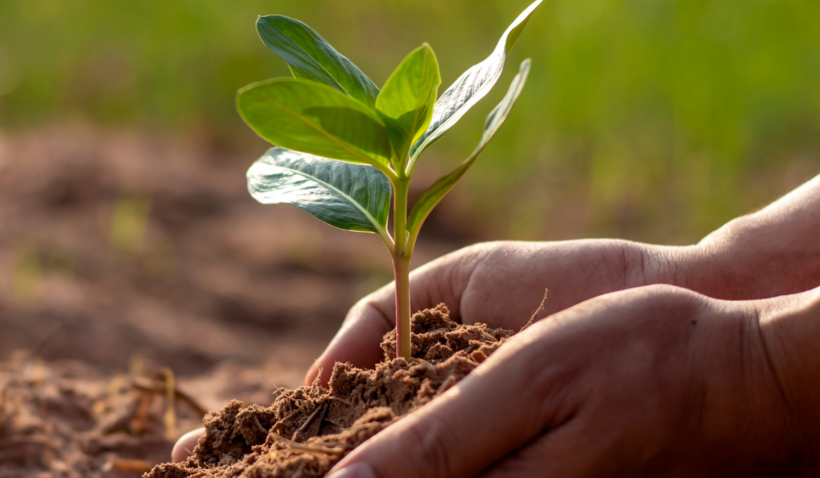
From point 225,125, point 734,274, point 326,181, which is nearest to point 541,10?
point 225,125

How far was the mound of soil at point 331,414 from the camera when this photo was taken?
0.91 metres

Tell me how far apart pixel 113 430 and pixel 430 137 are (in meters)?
1.17

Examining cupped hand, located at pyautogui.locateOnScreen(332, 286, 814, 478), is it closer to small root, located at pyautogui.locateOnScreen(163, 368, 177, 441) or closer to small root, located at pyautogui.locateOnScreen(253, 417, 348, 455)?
small root, located at pyautogui.locateOnScreen(253, 417, 348, 455)

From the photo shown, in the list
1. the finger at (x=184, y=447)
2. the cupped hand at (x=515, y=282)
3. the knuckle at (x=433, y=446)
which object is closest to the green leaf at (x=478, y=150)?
the knuckle at (x=433, y=446)

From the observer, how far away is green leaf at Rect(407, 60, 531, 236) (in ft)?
2.88

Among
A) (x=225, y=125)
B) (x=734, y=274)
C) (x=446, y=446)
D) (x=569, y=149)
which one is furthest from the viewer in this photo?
(x=225, y=125)

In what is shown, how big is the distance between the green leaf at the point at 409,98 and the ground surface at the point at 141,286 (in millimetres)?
1004

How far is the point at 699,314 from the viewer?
0.98 meters

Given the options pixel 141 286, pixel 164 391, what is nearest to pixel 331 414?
pixel 164 391

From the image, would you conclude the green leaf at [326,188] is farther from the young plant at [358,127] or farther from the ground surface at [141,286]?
the ground surface at [141,286]

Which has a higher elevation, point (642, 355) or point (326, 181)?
point (326, 181)

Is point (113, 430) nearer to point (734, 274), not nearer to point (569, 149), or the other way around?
point (734, 274)

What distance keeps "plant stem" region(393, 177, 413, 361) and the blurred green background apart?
2.44 meters

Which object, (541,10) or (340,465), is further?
(541,10)
